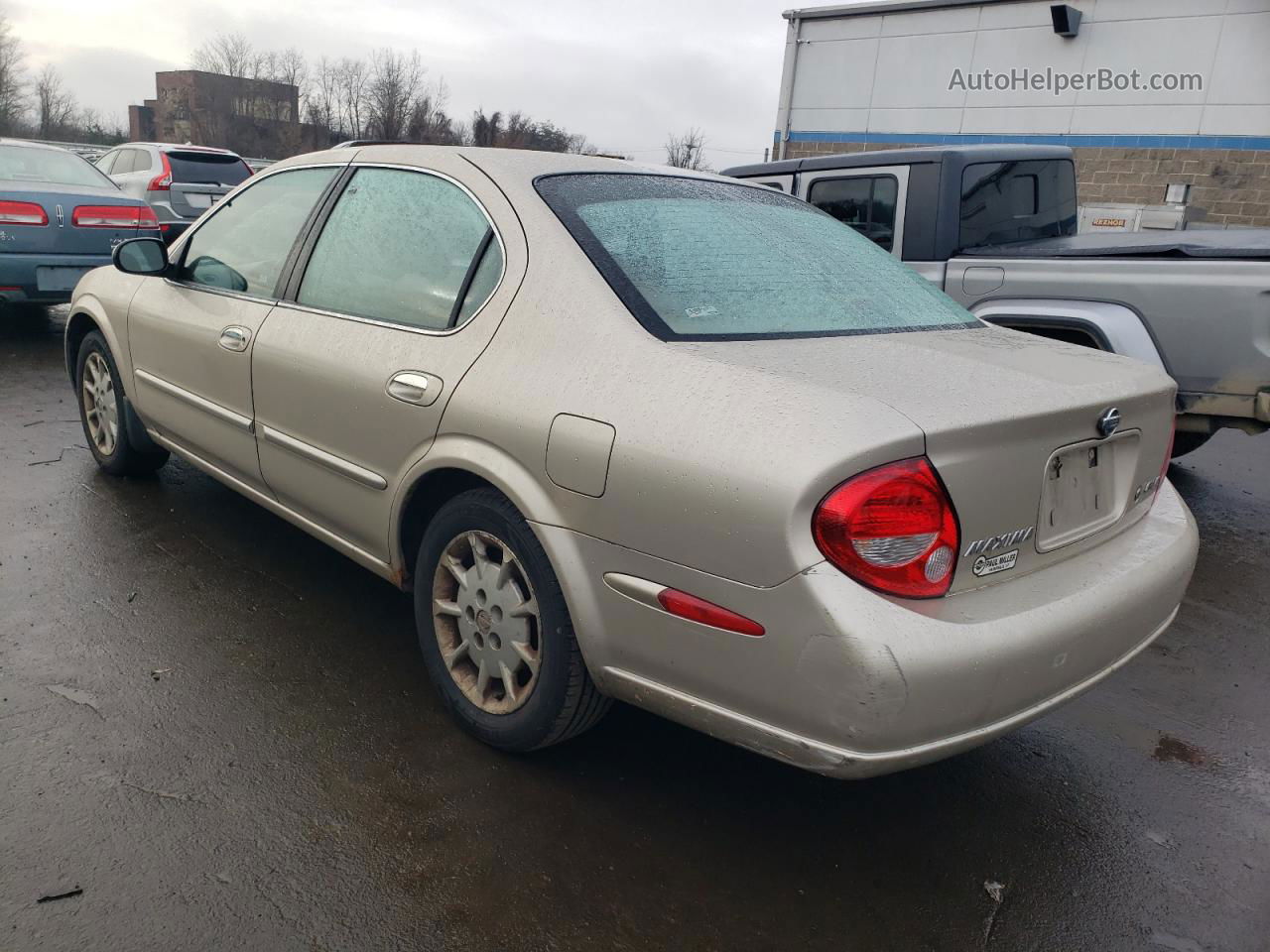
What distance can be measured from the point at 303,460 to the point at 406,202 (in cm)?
90

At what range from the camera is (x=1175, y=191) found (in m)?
13.3

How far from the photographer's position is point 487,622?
260 centimetres

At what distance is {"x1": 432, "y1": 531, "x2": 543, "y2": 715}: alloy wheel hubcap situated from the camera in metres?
2.49

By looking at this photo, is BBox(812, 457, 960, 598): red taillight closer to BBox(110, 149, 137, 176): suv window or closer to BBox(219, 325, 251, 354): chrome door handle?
BBox(219, 325, 251, 354): chrome door handle

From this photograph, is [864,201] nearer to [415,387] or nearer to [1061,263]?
[1061,263]

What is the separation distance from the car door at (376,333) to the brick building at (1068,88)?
13930 mm

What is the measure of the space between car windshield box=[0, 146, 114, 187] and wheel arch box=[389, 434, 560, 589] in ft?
22.7

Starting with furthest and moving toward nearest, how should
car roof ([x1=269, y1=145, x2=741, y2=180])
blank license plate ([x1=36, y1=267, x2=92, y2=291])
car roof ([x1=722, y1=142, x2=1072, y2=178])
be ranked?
blank license plate ([x1=36, y1=267, x2=92, y2=291]), car roof ([x1=722, y1=142, x2=1072, y2=178]), car roof ([x1=269, y1=145, x2=741, y2=180])

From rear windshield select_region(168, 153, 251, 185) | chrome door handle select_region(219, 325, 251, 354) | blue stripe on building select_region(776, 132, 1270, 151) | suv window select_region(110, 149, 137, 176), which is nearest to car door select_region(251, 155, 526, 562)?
chrome door handle select_region(219, 325, 251, 354)

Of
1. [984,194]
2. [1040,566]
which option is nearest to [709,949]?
[1040,566]

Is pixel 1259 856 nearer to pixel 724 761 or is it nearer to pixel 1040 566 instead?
A: pixel 1040 566

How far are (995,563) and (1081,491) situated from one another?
0.41 metres

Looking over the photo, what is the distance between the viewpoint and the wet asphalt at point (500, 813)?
2094 mm

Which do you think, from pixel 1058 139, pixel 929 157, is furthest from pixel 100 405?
pixel 1058 139
